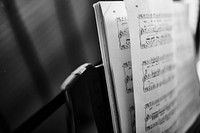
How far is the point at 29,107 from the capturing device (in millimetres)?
608

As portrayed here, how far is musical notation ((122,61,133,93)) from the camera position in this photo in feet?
1.50

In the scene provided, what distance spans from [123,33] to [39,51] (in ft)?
1.26

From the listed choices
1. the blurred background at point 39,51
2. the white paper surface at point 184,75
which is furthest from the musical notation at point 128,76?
the white paper surface at point 184,75

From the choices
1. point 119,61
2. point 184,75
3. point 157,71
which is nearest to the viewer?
point 119,61

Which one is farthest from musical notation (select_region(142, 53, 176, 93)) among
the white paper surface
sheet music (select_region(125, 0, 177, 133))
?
the white paper surface

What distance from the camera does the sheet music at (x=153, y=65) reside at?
446 mm

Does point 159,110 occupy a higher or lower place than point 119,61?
lower

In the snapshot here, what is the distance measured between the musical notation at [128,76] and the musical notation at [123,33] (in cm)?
6

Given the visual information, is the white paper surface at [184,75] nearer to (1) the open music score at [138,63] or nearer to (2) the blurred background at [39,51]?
(1) the open music score at [138,63]

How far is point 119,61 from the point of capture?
17.3 inches

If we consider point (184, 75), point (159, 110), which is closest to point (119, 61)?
point (159, 110)

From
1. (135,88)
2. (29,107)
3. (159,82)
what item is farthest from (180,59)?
(29,107)

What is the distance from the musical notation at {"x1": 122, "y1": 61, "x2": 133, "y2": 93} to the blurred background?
0.51 feet

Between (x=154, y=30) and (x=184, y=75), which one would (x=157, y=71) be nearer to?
(x=154, y=30)
